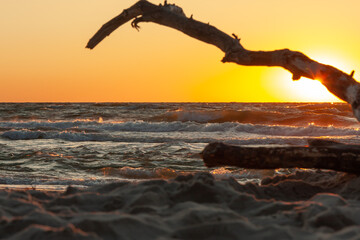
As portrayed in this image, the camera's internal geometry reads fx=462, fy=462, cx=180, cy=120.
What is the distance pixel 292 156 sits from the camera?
4.63 m

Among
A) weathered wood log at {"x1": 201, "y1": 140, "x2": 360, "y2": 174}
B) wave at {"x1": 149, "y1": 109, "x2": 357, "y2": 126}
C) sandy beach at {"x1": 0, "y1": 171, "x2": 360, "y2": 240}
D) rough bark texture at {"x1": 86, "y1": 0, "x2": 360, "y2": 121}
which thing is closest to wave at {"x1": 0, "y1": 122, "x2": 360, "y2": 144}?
wave at {"x1": 149, "y1": 109, "x2": 357, "y2": 126}

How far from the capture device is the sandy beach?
9.65 feet

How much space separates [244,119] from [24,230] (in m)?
28.1

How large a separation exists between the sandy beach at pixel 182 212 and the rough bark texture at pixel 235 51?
126 cm

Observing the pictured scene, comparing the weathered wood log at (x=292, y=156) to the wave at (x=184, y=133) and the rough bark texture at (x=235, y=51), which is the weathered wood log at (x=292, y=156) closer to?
the rough bark texture at (x=235, y=51)

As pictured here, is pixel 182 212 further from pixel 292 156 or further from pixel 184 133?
pixel 184 133

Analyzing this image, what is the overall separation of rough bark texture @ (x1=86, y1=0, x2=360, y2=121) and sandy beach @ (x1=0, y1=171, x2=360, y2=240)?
1264mm

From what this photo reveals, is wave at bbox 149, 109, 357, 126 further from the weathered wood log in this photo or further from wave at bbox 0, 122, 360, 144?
the weathered wood log

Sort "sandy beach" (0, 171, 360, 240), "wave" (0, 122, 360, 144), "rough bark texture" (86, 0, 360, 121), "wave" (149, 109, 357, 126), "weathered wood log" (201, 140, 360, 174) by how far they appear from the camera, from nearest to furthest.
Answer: "sandy beach" (0, 171, 360, 240)
"weathered wood log" (201, 140, 360, 174)
"rough bark texture" (86, 0, 360, 121)
"wave" (0, 122, 360, 144)
"wave" (149, 109, 357, 126)

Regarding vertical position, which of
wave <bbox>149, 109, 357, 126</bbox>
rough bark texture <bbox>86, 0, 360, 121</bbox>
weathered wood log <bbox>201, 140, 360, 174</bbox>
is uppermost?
rough bark texture <bbox>86, 0, 360, 121</bbox>

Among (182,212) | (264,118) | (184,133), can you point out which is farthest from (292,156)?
(264,118)

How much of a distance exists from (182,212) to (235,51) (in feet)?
10.1

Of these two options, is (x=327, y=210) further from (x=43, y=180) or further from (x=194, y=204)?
(x=43, y=180)

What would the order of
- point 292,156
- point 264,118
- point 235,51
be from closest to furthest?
point 292,156 < point 235,51 < point 264,118
